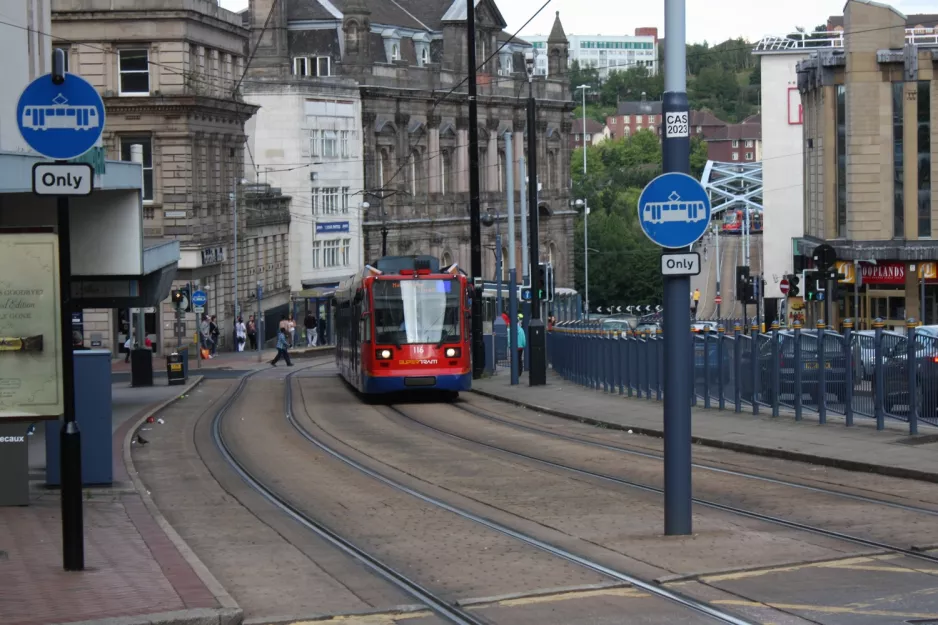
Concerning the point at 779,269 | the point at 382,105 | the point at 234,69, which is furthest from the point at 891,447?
the point at 382,105

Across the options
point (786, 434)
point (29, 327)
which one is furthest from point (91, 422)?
point (786, 434)

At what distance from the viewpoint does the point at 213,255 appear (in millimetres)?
63312

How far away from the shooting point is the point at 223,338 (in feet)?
213

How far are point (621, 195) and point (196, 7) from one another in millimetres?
95680

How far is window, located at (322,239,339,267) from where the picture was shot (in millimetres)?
82562

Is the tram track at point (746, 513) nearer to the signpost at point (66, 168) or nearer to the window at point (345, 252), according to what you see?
the signpost at point (66, 168)

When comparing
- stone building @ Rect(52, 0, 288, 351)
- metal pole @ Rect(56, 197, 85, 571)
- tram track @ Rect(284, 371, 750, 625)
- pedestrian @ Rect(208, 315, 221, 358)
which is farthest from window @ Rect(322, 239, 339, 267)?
metal pole @ Rect(56, 197, 85, 571)

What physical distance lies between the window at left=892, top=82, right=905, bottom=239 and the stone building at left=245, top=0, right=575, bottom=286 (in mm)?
29876

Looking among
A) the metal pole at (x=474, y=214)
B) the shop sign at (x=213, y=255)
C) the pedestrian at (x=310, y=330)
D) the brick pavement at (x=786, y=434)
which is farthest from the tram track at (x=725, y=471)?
the pedestrian at (x=310, y=330)

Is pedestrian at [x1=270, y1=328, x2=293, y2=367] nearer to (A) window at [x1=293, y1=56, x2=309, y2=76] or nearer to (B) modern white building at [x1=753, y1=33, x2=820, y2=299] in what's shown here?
(A) window at [x1=293, y1=56, x2=309, y2=76]

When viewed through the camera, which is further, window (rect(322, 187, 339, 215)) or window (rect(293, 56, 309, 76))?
window (rect(293, 56, 309, 76))

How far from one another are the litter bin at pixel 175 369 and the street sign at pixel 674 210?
31.4 meters

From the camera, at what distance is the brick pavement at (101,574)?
9289 millimetres

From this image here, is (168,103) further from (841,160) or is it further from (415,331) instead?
(415,331)
